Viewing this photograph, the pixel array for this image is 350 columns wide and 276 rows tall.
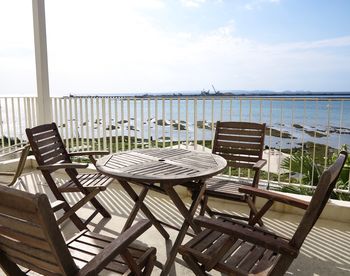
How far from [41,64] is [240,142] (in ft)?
12.3

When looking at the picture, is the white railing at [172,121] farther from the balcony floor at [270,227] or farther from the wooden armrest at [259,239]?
the wooden armrest at [259,239]

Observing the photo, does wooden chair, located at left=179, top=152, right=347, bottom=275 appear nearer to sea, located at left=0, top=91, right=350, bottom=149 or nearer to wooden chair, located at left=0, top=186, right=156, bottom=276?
wooden chair, located at left=0, top=186, right=156, bottom=276

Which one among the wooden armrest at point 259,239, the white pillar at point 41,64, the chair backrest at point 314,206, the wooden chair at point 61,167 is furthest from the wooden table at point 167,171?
the white pillar at point 41,64

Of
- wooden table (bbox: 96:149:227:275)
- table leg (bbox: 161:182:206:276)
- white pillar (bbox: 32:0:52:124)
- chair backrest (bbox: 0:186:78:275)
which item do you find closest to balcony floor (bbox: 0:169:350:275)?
table leg (bbox: 161:182:206:276)

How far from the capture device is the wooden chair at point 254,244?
4.71 ft

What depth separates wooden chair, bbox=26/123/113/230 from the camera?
9.28 feet

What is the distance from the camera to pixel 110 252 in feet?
4.30

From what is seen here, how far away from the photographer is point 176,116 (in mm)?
4641

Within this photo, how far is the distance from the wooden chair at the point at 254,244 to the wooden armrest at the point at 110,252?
1.35 feet

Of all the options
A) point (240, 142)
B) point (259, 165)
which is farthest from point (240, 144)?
point (259, 165)

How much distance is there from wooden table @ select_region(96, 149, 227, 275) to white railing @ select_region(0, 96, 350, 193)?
131cm

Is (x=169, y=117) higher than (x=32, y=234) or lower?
higher

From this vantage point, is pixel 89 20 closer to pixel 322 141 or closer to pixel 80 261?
pixel 322 141

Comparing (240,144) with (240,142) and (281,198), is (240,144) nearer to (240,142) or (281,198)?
(240,142)
